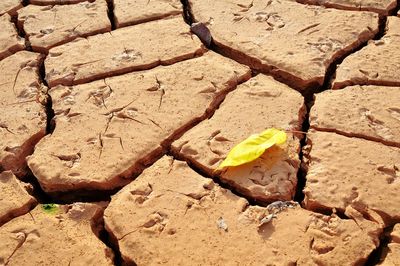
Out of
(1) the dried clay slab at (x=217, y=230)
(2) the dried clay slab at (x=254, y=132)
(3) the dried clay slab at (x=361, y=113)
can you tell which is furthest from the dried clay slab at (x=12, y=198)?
(3) the dried clay slab at (x=361, y=113)

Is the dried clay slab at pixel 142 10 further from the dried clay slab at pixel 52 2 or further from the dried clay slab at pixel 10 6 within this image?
the dried clay slab at pixel 10 6

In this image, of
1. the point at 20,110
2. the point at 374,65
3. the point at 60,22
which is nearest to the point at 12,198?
the point at 20,110

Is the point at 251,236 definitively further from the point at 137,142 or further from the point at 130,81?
the point at 130,81

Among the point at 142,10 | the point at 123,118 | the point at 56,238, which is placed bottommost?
the point at 56,238

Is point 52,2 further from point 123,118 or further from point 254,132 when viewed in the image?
point 254,132

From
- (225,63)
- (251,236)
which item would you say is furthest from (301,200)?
(225,63)

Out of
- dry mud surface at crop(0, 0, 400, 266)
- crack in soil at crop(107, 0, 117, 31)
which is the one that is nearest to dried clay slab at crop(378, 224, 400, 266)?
dry mud surface at crop(0, 0, 400, 266)

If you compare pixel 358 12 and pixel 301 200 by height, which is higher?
pixel 358 12
